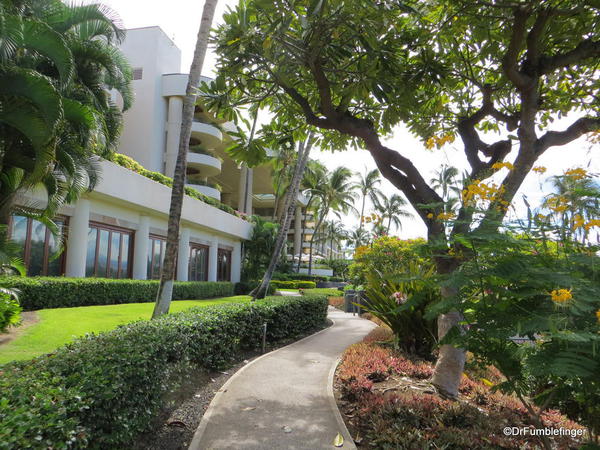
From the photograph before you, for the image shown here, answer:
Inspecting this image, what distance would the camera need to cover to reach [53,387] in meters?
3.01

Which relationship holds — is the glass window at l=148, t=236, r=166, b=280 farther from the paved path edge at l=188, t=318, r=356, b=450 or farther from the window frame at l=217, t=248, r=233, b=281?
the paved path edge at l=188, t=318, r=356, b=450

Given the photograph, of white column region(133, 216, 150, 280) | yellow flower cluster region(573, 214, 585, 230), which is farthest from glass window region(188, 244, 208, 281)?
yellow flower cluster region(573, 214, 585, 230)

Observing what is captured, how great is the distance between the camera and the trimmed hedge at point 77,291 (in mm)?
11523

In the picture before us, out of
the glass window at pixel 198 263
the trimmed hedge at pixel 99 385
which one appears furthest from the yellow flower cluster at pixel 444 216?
the glass window at pixel 198 263

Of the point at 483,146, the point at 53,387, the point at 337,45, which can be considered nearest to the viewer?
the point at 53,387

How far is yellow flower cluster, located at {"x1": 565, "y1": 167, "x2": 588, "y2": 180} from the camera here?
3.24 m

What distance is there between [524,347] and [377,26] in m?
3.84

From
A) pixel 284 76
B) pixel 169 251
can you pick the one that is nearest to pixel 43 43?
pixel 169 251

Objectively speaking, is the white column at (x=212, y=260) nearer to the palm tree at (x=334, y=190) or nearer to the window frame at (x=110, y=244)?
the window frame at (x=110, y=244)

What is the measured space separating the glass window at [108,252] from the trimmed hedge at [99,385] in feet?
43.0

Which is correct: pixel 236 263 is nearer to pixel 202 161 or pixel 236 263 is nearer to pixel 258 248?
pixel 258 248

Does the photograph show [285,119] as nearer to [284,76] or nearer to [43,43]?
[284,76]

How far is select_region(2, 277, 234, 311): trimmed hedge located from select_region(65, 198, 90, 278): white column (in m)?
1.36

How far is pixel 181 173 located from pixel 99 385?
21.4 ft
